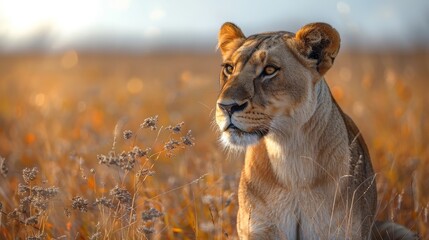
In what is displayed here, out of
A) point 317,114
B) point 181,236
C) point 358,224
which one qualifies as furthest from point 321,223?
point 181,236

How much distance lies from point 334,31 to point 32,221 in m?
1.93

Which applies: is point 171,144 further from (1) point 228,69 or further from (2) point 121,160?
(1) point 228,69

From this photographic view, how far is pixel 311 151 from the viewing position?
414 cm

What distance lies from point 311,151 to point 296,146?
0.09 metres

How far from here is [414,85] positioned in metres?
14.0

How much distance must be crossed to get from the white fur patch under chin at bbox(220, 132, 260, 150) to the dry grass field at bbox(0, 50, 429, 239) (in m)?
0.23

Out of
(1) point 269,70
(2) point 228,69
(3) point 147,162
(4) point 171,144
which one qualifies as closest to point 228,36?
(2) point 228,69

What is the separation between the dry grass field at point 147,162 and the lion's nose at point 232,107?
0.79 ft

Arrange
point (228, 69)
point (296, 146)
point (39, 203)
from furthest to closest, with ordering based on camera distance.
Answer: point (228, 69), point (296, 146), point (39, 203)

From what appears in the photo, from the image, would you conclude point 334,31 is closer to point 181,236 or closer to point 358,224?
point 358,224

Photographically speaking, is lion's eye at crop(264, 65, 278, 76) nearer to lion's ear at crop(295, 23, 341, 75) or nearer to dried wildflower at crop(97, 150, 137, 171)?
lion's ear at crop(295, 23, 341, 75)

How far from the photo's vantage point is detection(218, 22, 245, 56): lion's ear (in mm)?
4588

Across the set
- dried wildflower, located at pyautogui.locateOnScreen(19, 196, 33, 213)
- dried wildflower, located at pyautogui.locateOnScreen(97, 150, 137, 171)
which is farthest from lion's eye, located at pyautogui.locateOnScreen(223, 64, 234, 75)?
dried wildflower, located at pyautogui.locateOnScreen(19, 196, 33, 213)

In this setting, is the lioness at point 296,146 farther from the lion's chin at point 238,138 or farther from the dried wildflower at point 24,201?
A: the dried wildflower at point 24,201
